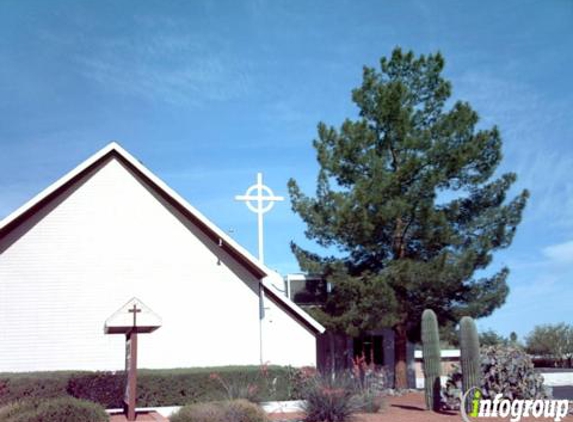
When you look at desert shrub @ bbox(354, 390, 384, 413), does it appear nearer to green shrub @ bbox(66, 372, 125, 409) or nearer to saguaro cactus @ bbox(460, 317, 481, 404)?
saguaro cactus @ bbox(460, 317, 481, 404)

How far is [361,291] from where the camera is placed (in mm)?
27766

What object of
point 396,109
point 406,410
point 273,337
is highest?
point 396,109

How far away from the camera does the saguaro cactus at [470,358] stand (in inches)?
758

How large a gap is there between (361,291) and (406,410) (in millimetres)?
7503

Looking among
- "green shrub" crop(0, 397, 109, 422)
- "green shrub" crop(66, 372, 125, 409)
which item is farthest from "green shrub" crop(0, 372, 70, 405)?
"green shrub" crop(0, 397, 109, 422)

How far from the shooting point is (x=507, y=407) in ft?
62.4

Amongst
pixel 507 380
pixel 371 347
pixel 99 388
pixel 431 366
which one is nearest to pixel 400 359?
pixel 371 347

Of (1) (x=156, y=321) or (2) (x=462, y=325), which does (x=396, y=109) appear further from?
(1) (x=156, y=321)

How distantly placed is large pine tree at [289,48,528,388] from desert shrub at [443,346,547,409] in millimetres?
7629

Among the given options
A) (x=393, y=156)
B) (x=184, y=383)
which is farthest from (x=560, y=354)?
(x=184, y=383)

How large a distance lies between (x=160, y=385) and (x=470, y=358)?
27.5 ft

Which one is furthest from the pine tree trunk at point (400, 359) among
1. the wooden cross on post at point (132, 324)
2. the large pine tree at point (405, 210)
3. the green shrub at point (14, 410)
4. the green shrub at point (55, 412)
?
the green shrub at point (14, 410)

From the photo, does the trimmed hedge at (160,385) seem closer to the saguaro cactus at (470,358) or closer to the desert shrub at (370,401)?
the desert shrub at (370,401)

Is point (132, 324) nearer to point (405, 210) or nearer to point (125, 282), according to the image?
point (125, 282)
